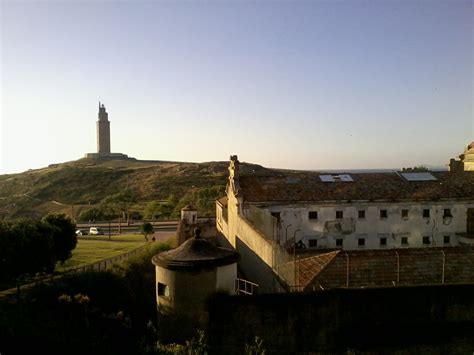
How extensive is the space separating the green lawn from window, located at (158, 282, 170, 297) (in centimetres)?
1832

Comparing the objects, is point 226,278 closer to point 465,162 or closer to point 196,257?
point 196,257

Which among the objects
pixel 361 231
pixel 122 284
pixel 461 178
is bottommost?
pixel 122 284

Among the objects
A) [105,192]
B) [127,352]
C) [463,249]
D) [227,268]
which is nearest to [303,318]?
[227,268]

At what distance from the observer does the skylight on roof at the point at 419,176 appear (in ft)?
117

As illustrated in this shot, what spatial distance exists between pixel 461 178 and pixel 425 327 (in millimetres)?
28424

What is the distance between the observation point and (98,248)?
36062 millimetres

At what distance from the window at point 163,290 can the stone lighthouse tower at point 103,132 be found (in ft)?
498

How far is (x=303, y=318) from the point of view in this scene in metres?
10.9

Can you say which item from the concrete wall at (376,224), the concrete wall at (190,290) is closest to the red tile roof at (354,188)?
the concrete wall at (376,224)

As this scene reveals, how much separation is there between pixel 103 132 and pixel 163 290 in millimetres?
156643

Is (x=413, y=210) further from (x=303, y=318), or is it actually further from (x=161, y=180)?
(x=161, y=180)

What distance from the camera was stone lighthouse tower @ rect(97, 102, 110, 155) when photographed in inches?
6090

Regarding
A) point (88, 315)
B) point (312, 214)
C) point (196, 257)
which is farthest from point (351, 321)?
point (312, 214)

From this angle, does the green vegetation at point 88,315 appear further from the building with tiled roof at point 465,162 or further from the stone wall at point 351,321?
the building with tiled roof at point 465,162
